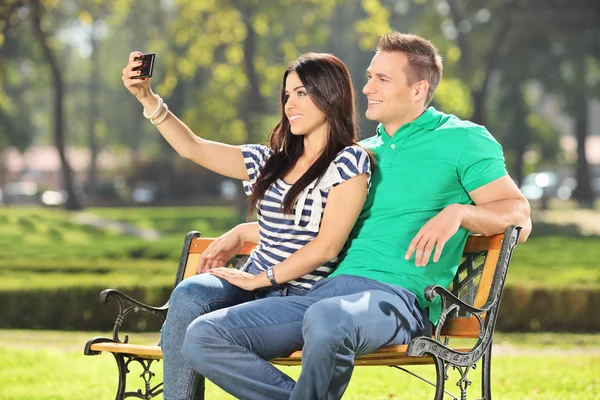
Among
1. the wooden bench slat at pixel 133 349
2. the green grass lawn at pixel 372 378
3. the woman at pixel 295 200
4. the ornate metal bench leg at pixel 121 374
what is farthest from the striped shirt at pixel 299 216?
the green grass lawn at pixel 372 378

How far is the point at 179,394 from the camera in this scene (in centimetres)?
394

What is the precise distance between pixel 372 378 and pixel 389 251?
3175 mm

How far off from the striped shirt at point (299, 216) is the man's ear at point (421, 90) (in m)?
0.38

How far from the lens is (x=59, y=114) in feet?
110

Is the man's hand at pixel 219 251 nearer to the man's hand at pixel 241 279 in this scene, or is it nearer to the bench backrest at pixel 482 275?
the man's hand at pixel 241 279

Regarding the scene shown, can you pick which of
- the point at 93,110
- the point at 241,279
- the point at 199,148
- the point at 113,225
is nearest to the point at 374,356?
the point at 241,279

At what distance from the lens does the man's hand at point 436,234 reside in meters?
3.89

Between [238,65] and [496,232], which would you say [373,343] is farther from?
[238,65]

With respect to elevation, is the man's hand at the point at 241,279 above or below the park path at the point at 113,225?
above

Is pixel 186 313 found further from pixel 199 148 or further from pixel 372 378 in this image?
pixel 372 378

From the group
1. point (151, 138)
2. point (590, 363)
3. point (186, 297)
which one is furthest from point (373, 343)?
point (151, 138)

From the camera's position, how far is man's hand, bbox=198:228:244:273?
4672 millimetres

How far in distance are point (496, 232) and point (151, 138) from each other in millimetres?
57915

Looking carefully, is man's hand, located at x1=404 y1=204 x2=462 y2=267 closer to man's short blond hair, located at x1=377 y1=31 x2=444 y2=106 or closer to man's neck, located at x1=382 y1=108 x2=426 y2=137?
man's neck, located at x1=382 y1=108 x2=426 y2=137
